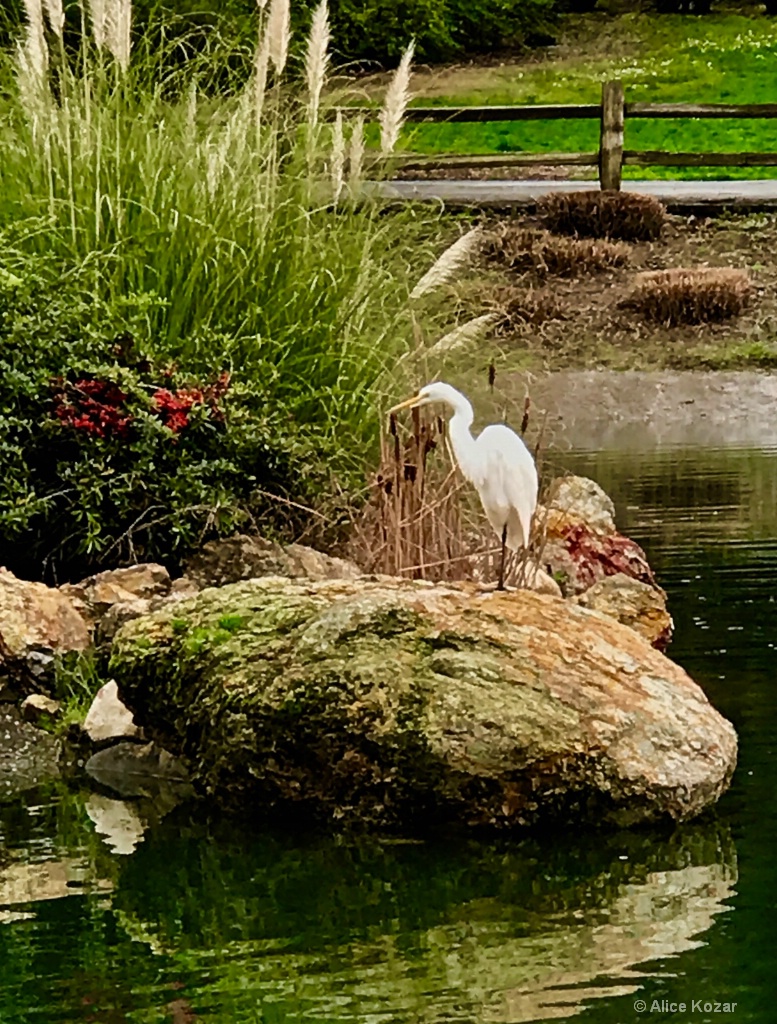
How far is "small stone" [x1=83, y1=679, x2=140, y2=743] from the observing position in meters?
6.55

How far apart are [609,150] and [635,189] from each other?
1247 millimetres

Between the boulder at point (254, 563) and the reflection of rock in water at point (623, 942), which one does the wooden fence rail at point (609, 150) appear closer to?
the boulder at point (254, 563)

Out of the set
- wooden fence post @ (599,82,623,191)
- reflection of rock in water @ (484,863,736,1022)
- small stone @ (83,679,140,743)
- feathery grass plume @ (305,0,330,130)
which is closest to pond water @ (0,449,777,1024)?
reflection of rock in water @ (484,863,736,1022)

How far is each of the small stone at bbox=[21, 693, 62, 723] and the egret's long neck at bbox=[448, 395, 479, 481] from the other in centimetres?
158

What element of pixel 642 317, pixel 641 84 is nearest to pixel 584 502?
pixel 642 317

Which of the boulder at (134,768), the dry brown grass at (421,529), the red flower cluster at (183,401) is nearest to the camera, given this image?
the boulder at (134,768)

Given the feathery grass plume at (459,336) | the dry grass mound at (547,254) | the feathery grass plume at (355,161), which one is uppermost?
the feathery grass plume at (355,161)

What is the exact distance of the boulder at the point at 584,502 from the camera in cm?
900

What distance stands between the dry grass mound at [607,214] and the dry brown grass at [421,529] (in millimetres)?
14832

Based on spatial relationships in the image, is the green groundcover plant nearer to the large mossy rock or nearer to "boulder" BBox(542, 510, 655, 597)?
"boulder" BBox(542, 510, 655, 597)

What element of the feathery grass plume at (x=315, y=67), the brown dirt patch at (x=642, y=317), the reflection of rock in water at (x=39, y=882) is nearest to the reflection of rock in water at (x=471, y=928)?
the reflection of rock in water at (x=39, y=882)

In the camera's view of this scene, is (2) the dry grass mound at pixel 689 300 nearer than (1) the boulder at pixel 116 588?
No

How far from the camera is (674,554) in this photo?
1030cm

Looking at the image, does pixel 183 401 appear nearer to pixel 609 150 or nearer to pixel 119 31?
pixel 119 31
